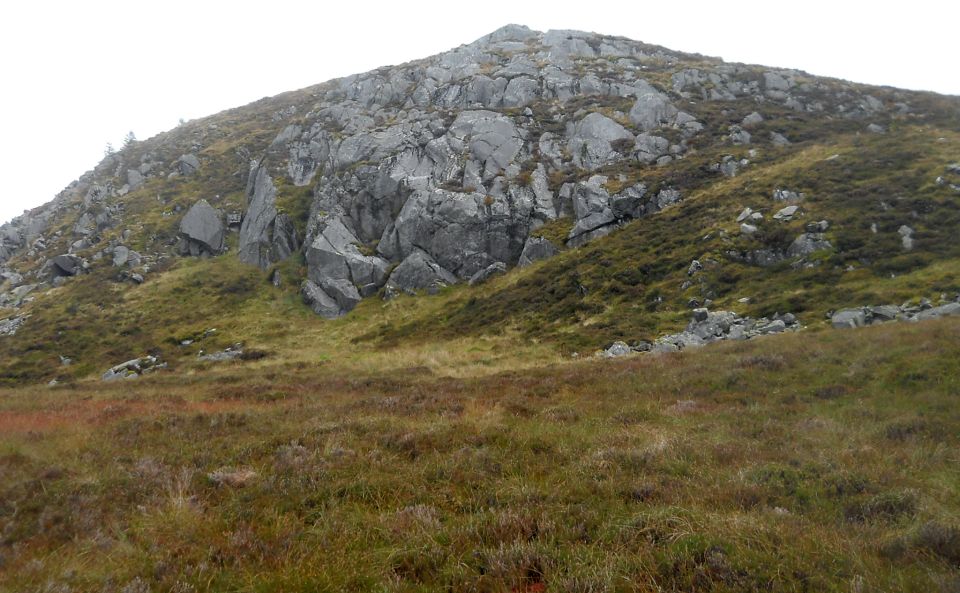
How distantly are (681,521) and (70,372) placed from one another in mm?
45449

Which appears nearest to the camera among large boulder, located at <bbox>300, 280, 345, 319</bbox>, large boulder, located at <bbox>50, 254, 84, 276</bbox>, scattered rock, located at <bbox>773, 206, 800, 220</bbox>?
scattered rock, located at <bbox>773, 206, 800, 220</bbox>

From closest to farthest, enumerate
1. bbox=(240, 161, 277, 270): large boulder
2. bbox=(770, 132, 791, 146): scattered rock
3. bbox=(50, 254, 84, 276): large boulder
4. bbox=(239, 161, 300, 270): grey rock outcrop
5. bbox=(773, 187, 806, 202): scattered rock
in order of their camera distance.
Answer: bbox=(773, 187, 806, 202): scattered rock < bbox=(770, 132, 791, 146): scattered rock < bbox=(50, 254, 84, 276): large boulder < bbox=(239, 161, 300, 270): grey rock outcrop < bbox=(240, 161, 277, 270): large boulder

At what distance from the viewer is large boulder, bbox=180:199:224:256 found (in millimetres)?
59188

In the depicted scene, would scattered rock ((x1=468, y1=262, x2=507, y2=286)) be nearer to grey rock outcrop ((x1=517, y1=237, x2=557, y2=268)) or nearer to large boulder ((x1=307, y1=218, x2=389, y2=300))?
grey rock outcrop ((x1=517, y1=237, x2=557, y2=268))

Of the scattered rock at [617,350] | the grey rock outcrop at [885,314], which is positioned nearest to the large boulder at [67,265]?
the scattered rock at [617,350]

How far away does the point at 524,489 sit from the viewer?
23.4 ft

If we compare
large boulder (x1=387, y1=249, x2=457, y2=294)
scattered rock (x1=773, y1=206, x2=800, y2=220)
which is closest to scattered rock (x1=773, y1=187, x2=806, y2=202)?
scattered rock (x1=773, y1=206, x2=800, y2=220)

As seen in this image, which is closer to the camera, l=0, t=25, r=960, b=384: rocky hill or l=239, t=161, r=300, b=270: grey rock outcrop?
l=0, t=25, r=960, b=384: rocky hill

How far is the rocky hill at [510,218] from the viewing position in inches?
1182

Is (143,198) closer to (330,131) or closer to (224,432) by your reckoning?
(330,131)

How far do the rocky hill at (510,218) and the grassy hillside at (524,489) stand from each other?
1337 cm

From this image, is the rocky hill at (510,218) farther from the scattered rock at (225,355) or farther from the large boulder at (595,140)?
the scattered rock at (225,355)

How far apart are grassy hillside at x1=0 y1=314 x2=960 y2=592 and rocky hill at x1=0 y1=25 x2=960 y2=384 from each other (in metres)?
13.4

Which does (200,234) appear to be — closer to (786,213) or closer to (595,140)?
(595,140)
